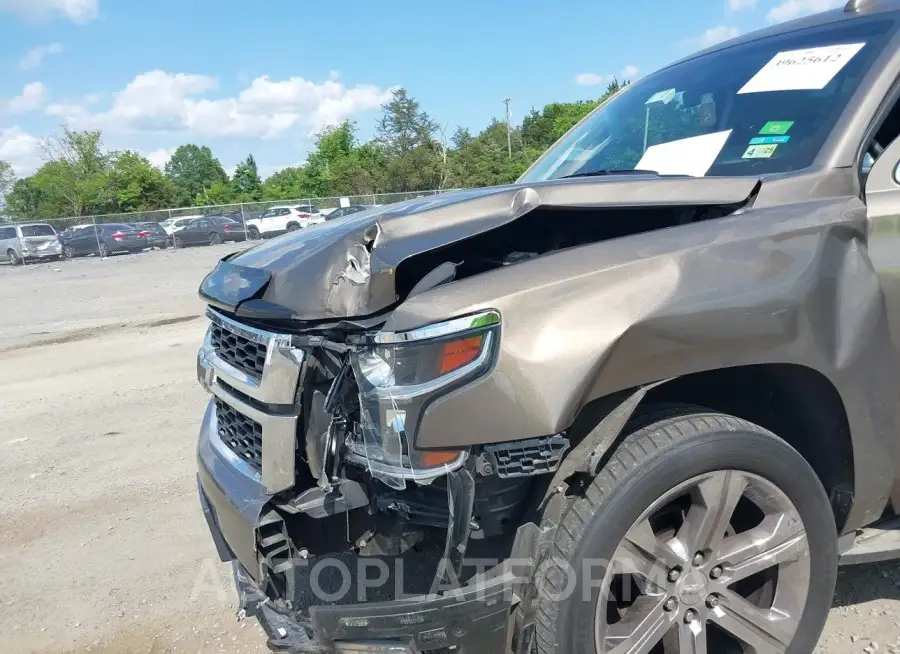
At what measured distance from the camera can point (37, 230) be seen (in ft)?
93.2

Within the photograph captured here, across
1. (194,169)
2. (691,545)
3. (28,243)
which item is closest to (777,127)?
(691,545)

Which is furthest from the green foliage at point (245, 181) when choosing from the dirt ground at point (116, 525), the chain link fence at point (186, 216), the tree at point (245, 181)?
the dirt ground at point (116, 525)

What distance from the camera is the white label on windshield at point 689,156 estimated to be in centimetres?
255

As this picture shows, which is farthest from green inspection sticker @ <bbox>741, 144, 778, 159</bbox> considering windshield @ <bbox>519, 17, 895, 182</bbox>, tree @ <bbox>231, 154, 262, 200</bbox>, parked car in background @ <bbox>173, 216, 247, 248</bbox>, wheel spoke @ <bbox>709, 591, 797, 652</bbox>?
tree @ <bbox>231, 154, 262, 200</bbox>

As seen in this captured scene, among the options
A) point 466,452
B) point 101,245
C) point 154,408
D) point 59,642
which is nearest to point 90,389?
point 154,408

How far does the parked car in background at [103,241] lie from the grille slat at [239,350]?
30.8 meters

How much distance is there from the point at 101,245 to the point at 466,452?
3224 centimetres

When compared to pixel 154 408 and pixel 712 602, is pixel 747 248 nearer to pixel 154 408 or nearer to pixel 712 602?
pixel 712 602

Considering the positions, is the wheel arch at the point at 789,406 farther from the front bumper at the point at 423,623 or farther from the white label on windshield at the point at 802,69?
the white label on windshield at the point at 802,69

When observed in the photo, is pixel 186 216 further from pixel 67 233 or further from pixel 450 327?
pixel 450 327

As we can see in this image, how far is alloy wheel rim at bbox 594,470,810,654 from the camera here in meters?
1.85

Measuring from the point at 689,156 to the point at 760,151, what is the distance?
0.28 metres

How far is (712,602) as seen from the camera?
198cm

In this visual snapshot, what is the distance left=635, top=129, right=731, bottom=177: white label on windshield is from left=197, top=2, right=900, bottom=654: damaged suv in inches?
6.6
